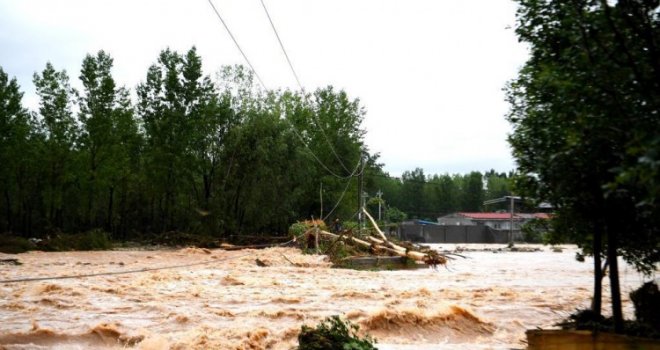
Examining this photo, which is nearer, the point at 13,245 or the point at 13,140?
the point at 13,245

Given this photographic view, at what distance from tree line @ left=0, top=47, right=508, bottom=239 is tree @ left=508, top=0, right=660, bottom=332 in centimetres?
3211

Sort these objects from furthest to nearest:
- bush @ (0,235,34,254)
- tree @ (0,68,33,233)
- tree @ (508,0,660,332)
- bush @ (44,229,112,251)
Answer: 1. tree @ (0,68,33,233)
2. bush @ (44,229,112,251)
3. bush @ (0,235,34,254)
4. tree @ (508,0,660,332)

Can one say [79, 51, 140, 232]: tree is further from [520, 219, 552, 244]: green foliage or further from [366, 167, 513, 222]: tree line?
[366, 167, 513, 222]: tree line

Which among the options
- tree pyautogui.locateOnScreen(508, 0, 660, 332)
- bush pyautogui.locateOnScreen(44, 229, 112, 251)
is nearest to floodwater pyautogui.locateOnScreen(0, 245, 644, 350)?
tree pyautogui.locateOnScreen(508, 0, 660, 332)

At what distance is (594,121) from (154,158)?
141 ft

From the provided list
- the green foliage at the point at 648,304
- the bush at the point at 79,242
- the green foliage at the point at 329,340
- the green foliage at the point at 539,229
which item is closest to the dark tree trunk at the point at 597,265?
Answer: the green foliage at the point at 648,304

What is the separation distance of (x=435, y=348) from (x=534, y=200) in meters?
2.62

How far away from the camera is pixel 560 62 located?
216 inches

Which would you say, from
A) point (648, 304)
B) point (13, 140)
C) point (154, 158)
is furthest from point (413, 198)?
point (648, 304)

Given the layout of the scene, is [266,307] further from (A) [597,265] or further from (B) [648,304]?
(B) [648,304]

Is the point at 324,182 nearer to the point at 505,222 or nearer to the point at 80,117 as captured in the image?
the point at 80,117

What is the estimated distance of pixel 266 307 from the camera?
11008 mm

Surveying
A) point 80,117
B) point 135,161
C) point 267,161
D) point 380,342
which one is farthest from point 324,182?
point 380,342

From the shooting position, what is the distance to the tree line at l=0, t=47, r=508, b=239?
41.8 metres
